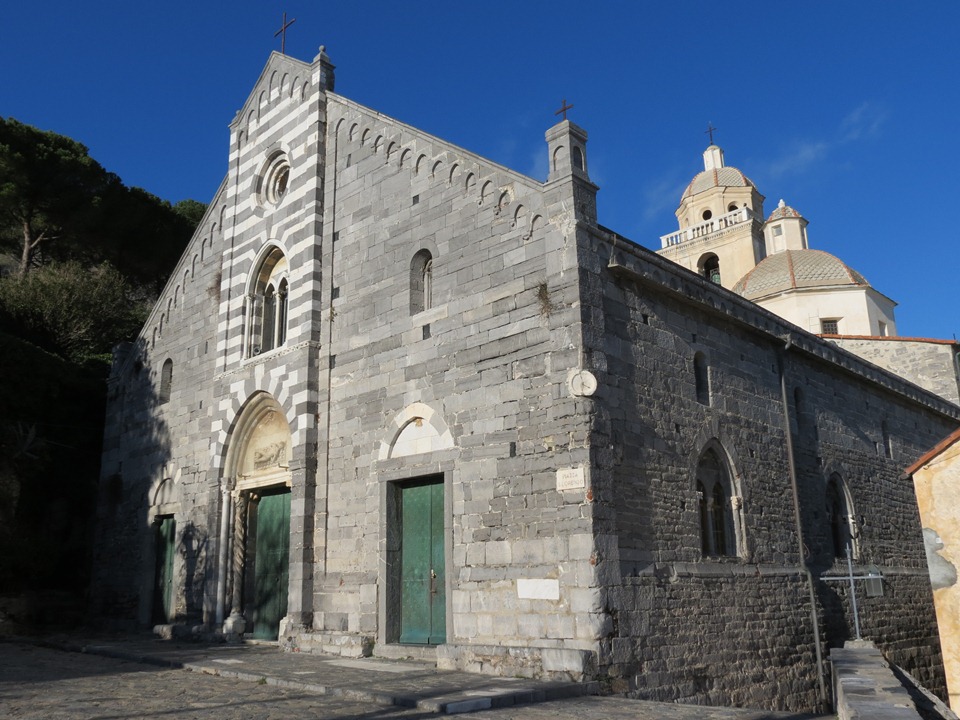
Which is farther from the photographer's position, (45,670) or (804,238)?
(804,238)

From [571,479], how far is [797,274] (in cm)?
2151

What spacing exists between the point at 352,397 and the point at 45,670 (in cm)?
538

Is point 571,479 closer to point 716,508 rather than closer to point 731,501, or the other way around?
point 716,508

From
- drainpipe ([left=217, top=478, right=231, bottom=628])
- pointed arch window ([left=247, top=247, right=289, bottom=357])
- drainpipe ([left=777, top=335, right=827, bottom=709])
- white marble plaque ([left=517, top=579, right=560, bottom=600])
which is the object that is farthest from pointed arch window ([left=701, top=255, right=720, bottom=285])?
white marble plaque ([left=517, top=579, right=560, bottom=600])

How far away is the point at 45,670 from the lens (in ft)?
33.2

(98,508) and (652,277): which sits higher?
(652,277)

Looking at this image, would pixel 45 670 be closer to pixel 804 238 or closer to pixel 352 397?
pixel 352 397

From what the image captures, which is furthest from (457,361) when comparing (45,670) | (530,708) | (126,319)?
(126,319)

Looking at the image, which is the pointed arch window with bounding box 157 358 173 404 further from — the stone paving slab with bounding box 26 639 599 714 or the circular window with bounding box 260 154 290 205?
the stone paving slab with bounding box 26 639 599 714

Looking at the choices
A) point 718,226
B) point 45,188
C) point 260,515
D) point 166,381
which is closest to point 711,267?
point 718,226

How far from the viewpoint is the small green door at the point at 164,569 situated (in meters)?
16.0

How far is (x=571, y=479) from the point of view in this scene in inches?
382

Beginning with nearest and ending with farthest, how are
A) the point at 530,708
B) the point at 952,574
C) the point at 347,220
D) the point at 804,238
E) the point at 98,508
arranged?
the point at 530,708 < the point at 952,574 < the point at 347,220 < the point at 98,508 < the point at 804,238

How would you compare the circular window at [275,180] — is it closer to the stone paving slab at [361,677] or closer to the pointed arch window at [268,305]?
the pointed arch window at [268,305]
